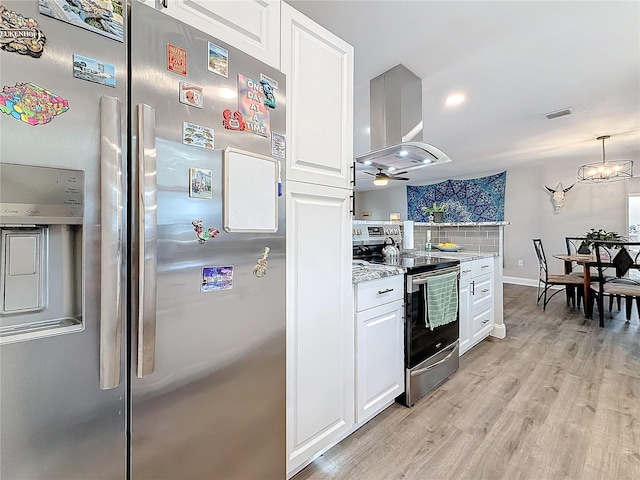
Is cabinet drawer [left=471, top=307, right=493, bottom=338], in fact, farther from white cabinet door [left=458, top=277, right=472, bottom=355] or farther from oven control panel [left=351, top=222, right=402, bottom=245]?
oven control panel [left=351, top=222, right=402, bottom=245]

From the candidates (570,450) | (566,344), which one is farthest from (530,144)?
(570,450)

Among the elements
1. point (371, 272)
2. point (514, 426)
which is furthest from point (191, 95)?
point (514, 426)

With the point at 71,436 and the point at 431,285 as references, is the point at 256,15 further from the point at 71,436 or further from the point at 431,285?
the point at 431,285

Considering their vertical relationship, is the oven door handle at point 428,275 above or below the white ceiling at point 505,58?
below

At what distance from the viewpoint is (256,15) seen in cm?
108

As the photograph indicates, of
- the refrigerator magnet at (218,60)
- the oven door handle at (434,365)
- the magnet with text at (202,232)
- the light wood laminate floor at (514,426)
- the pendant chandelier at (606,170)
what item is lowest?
the light wood laminate floor at (514,426)

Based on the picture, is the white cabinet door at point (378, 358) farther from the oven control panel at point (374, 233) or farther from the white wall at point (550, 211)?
the white wall at point (550, 211)

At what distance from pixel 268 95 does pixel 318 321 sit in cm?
97

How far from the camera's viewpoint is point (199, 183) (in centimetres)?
86

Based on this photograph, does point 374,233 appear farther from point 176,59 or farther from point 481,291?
point 176,59

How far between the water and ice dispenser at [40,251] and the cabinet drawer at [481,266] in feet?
8.82

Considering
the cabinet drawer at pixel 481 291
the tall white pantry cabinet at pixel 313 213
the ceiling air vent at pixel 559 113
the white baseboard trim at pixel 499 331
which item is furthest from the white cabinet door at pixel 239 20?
the ceiling air vent at pixel 559 113

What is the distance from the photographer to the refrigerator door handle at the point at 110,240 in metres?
0.68

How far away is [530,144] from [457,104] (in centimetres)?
220
